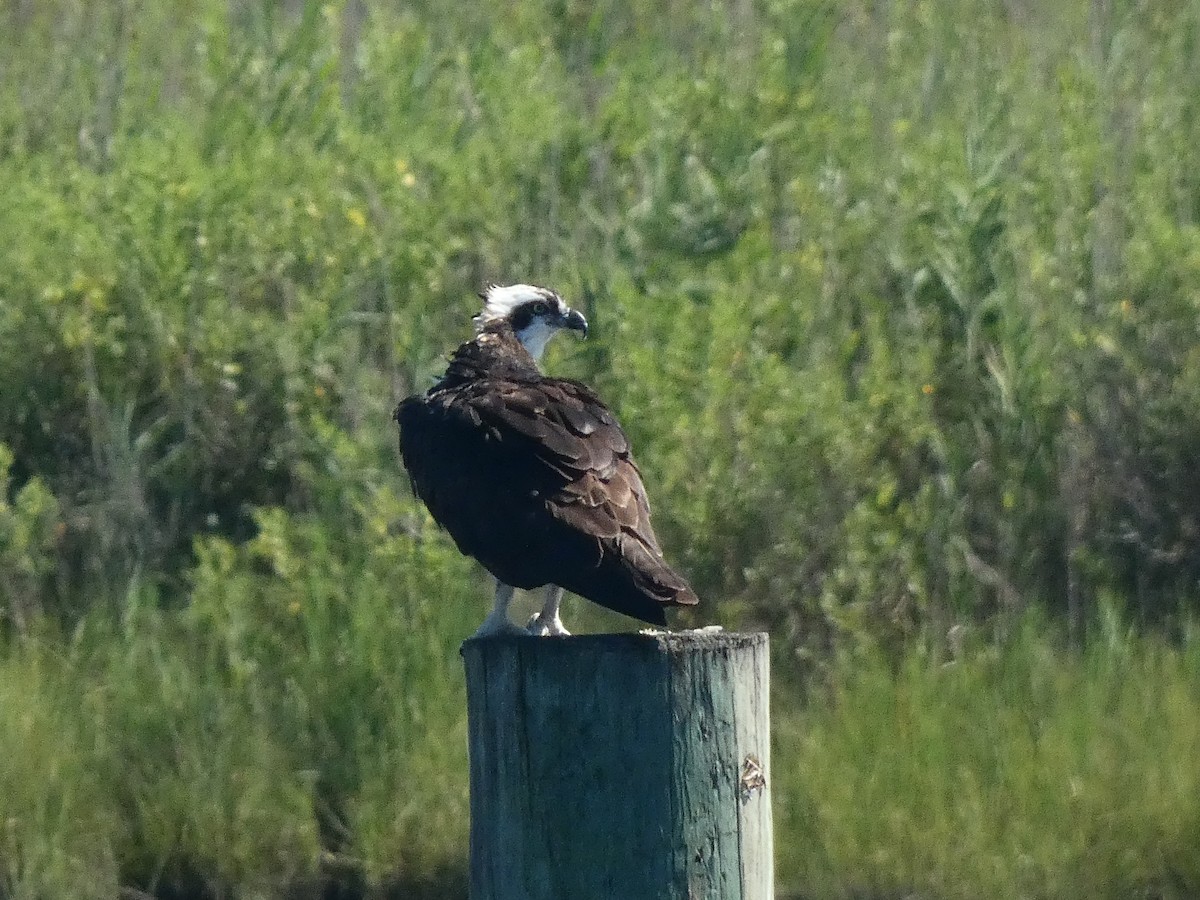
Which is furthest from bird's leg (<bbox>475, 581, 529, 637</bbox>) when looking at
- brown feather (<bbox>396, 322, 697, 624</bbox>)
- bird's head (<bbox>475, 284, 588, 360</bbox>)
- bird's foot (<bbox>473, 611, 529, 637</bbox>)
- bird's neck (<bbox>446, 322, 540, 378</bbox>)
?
bird's head (<bbox>475, 284, 588, 360</bbox>)

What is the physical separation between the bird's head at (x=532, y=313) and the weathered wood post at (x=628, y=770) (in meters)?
2.55

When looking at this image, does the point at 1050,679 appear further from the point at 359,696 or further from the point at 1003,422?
the point at 359,696

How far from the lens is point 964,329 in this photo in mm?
7281

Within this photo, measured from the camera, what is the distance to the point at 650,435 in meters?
6.60

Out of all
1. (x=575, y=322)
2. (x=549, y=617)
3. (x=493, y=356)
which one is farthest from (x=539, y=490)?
(x=575, y=322)

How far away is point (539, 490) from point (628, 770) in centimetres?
107

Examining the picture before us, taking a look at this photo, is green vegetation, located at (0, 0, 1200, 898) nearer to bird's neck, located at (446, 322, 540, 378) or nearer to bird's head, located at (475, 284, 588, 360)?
bird's head, located at (475, 284, 588, 360)

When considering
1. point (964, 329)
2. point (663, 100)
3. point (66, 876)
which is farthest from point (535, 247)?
point (66, 876)

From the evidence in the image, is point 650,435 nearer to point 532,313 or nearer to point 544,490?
point 532,313

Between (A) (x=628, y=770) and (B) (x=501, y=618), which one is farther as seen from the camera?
(B) (x=501, y=618)

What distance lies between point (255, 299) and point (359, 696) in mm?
1856

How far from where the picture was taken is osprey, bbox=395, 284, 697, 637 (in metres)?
3.55

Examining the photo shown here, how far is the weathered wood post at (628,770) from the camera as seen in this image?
2922 millimetres

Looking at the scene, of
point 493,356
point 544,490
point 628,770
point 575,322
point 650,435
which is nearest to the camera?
point 628,770
